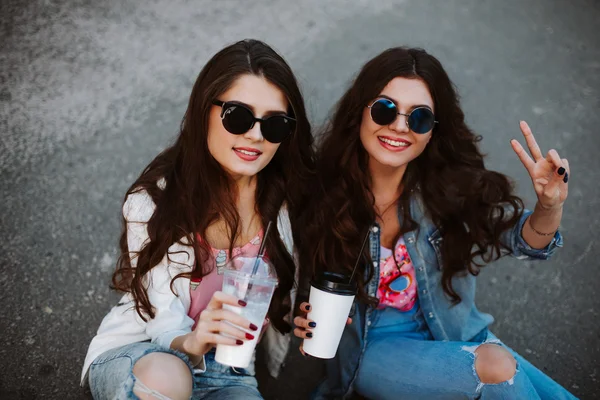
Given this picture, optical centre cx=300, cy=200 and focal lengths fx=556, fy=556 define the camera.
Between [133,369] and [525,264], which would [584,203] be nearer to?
[525,264]

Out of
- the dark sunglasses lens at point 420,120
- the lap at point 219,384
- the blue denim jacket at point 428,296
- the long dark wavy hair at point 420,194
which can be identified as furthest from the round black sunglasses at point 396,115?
the lap at point 219,384

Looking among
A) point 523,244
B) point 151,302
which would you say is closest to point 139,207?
point 151,302

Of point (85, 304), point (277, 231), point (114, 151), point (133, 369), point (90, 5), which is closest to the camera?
point (133, 369)

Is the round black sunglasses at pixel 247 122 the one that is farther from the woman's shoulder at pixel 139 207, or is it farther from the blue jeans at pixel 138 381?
the blue jeans at pixel 138 381

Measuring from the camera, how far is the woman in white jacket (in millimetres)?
2061

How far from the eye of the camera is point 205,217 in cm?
225

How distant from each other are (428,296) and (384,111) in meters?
0.86

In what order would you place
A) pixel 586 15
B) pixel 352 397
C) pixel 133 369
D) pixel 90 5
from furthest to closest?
pixel 586 15, pixel 90 5, pixel 352 397, pixel 133 369

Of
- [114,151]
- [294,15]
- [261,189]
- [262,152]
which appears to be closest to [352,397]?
[261,189]

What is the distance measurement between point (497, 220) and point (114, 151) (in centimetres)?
223

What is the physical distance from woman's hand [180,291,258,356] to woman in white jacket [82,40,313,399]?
62 millimetres

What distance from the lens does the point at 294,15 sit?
12.8 ft

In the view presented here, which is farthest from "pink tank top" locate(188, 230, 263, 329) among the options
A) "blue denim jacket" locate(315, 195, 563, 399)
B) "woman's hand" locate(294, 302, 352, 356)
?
"blue denim jacket" locate(315, 195, 563, 399)

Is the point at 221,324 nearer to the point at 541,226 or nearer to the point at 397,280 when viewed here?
the point at 397,280
